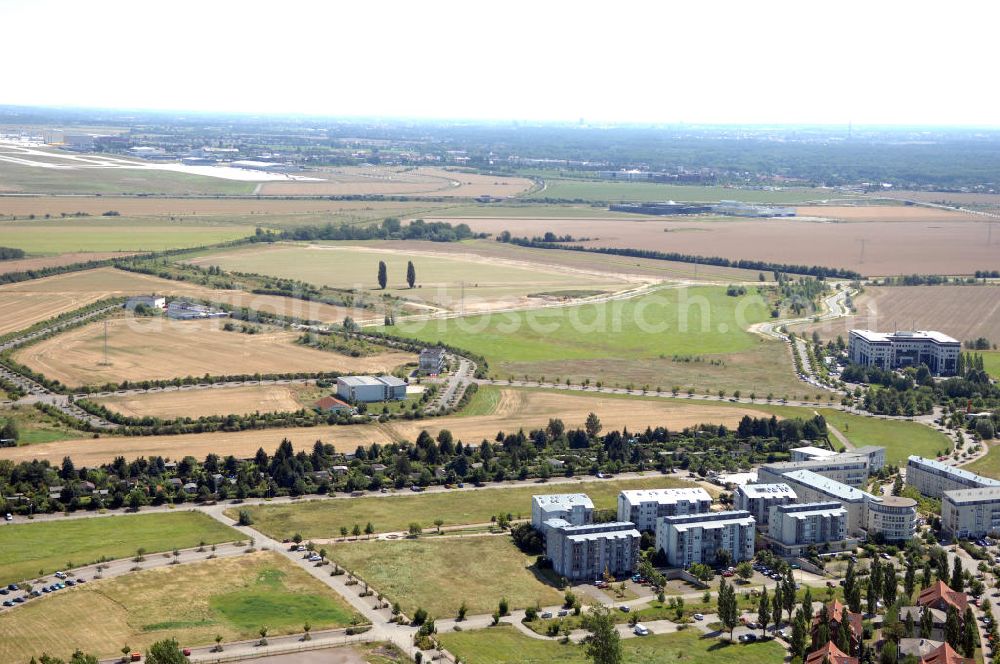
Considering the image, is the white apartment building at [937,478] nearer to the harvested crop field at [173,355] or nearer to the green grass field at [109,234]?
the harvested crop field at [173,355]

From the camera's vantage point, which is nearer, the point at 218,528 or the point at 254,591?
the point at 254,591

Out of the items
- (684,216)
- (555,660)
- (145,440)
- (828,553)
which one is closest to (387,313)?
(145,440)

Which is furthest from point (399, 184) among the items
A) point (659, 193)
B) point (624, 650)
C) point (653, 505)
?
point (624, 650)

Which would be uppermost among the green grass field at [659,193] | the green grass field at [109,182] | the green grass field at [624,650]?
the green grass field at [109,182]

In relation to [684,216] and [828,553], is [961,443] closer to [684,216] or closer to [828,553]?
[828,553]

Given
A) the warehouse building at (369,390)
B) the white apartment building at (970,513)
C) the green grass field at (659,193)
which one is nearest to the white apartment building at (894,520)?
the white apartment building at (970,513)

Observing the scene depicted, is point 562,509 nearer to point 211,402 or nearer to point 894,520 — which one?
point 894,520
